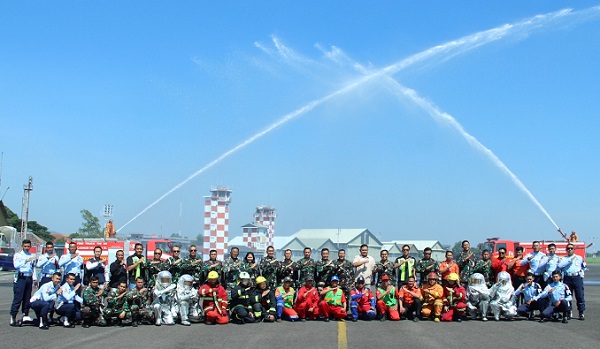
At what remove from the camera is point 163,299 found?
15.1 m

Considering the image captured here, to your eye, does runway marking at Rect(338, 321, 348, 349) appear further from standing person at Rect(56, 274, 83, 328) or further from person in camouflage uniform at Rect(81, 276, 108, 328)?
standing person at Rect(56, 274, 83, 328)

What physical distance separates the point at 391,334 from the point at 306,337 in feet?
6.02

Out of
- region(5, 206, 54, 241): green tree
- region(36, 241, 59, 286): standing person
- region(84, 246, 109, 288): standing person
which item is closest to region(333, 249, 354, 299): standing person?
region(84, 246, 109, 288): standing person

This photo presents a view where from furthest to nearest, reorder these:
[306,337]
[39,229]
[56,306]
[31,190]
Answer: [39,229]
[31,190]
[56,306]
[306,337]

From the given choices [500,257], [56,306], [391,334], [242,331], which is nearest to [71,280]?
[56,306]

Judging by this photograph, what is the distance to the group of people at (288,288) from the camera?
48.6ft

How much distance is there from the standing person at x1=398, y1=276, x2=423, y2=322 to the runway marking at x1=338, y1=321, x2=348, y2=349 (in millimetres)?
1645

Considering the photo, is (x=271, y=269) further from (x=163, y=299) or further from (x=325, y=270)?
(x=163, y=299)

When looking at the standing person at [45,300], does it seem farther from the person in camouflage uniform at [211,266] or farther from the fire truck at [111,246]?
the fire truck at [111,246]

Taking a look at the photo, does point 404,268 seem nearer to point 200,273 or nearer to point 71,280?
point 200,273

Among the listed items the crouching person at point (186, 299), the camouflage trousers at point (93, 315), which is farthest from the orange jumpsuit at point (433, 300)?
the camouflage trousers at point (93, 315)

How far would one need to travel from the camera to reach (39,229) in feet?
297

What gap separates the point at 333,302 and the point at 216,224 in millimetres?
44444

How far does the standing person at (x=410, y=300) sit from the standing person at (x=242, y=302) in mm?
3733
